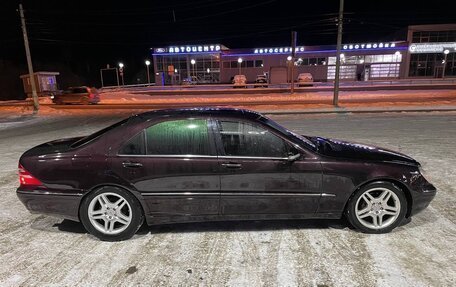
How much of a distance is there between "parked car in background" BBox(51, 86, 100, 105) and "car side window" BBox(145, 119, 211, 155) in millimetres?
24794

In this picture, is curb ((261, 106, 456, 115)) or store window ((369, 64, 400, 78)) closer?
curb ((261, 106, 456, 115))

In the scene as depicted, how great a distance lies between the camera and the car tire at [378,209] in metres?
4.06

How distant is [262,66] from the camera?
56.2 meters

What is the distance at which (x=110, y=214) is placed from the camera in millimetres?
4016

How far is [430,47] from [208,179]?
55823 millimetres

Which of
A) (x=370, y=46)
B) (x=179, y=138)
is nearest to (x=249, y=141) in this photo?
(x=179, y=138)

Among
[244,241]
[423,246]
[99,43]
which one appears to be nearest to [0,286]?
[244,241]

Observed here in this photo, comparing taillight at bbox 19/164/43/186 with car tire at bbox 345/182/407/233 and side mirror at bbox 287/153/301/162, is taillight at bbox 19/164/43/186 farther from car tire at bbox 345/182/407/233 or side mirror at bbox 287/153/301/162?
car tire at bbox 345/182/407/233

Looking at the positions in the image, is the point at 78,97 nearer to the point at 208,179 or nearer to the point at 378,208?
the point at 208,179

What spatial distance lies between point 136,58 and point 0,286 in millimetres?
90894

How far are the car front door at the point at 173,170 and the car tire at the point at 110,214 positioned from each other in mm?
→ 185

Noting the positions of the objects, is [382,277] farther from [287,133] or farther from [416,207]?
[287,133]

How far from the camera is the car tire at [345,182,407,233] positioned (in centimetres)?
406

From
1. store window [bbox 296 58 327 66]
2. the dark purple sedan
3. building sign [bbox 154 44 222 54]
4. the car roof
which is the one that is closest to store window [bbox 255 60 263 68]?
store window [bbox 296 58 327 66]
